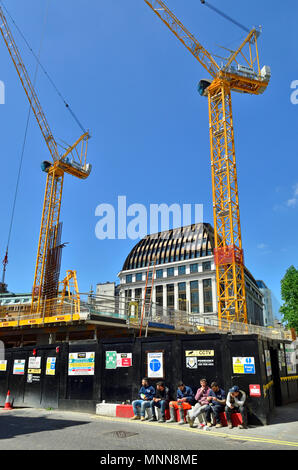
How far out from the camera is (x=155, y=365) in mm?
12758

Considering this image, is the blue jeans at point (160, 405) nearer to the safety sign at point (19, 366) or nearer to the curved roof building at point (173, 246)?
the safety sign at point (19, 366)

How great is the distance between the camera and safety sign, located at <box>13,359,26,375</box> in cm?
1666

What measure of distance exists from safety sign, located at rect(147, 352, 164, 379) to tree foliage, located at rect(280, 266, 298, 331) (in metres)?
34.2

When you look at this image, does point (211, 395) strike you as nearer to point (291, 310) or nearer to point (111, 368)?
point (111, 368)

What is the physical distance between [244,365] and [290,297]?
3648 cm

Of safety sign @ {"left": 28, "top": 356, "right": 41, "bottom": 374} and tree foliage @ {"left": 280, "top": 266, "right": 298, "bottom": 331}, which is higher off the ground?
tree foliage @ {"left": 280, "top": 266, "right": 298, "bottom": 331}

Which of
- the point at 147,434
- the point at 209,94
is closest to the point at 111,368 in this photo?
the point at 147,434

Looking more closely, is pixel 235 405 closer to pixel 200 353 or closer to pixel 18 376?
pixel 200 353

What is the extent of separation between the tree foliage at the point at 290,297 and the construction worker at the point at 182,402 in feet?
115

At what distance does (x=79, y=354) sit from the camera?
47.8ft

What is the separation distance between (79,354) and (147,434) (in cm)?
585

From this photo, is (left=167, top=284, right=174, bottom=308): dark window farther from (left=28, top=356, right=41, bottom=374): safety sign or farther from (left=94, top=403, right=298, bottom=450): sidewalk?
(left=94, top=403, right=298, bottom=450): sidewalk

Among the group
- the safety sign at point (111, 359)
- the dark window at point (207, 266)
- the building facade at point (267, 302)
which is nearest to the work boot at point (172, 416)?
the safety sign at point (111, 359)

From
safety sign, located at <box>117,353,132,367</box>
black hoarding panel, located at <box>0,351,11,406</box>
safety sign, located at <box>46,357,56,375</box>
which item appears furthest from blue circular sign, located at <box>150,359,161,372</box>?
black hoarding panel, located at <box>0,351,11,406</box>
